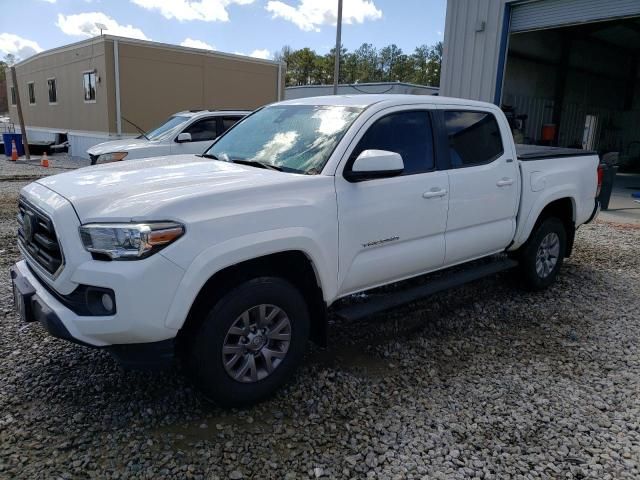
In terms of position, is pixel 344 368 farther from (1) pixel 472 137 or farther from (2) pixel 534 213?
(2) pixel 534 213

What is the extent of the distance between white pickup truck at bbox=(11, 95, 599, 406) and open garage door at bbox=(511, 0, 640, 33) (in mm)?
8561

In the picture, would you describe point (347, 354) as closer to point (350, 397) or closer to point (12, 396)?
point (350, 397)

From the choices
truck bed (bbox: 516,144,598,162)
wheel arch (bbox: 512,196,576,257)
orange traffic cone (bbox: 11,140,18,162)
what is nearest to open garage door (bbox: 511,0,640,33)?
truck bed (bbox: 516,144,598,162)

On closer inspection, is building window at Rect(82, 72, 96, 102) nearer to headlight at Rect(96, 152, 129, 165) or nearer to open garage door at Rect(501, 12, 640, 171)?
headlight at Rect(96, 152, 129, 165)

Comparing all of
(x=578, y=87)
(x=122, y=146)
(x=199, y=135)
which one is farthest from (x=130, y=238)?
(x=578, y=87)

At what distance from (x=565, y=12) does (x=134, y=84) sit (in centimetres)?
1342

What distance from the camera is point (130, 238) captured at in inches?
99.3

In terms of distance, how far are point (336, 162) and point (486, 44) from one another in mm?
11297

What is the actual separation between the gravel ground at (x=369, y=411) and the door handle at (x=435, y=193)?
3.95ft

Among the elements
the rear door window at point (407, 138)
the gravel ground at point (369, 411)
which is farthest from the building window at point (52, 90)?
the rear door window at point (407, 138)

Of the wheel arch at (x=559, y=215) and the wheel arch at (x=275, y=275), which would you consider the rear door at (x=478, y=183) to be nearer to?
the wheel arch at (x=559, y=215)

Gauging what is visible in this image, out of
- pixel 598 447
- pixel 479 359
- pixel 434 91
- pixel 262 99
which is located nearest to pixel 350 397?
pixel 479 359

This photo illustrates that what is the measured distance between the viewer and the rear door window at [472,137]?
4180mm

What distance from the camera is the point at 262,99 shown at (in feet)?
69.4
